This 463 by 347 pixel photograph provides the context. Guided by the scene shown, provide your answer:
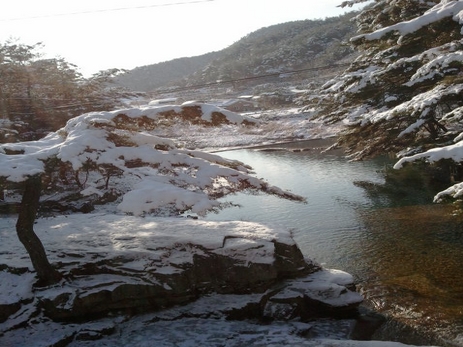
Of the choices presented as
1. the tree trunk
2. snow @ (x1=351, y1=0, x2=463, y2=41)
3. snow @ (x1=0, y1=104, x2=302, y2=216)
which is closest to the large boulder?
the tree trunk

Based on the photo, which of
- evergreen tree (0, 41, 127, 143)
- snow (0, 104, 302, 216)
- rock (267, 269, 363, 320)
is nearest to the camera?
snow (0, 104, 302, 216)

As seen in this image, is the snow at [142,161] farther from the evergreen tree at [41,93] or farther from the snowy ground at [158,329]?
the evergreen tree at [41,93]

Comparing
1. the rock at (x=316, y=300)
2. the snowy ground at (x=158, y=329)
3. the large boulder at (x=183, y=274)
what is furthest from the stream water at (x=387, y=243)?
the snowy ground at (x=158, y=329)

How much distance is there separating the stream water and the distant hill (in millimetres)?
67040

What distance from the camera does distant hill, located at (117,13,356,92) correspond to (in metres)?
96.9

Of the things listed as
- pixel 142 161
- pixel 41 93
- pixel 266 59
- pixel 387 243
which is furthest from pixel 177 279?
pixel 266 59

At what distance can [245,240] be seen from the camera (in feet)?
27.1

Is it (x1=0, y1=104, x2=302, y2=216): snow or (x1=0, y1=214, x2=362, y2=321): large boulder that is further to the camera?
(x1=0, y1=214, x2=362, y2=321): large boulder

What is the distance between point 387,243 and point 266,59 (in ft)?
326

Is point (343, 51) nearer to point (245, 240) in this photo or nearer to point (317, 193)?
point (317, 193)

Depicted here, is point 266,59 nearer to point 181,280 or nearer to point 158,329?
point 181,280

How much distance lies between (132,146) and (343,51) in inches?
3579

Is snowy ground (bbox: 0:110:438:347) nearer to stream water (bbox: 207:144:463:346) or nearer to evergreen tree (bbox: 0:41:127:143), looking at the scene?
stream water (bbox: 207:144:463:346)

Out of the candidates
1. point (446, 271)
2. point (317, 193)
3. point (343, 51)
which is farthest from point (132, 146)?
point (343, 51)
